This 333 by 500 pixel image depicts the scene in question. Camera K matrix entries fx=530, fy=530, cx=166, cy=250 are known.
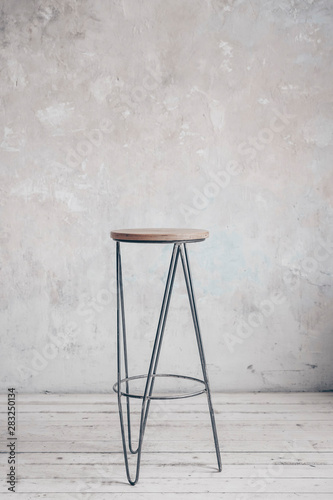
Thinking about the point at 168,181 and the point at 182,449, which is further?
the point at 168,181

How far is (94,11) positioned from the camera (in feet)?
11.2

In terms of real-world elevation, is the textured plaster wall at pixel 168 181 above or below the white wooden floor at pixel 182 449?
above

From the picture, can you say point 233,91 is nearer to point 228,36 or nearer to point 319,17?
point 228,36

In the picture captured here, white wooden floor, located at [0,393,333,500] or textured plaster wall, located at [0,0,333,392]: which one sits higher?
textured plaster wall, located at [0,0,333,392]

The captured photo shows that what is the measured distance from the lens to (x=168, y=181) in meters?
3.49

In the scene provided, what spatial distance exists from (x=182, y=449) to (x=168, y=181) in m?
1.67

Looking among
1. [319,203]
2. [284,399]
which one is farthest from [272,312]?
[319,203]

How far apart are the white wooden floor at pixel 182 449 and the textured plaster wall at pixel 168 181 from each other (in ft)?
0.91

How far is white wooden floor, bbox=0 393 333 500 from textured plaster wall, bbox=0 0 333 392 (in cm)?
28

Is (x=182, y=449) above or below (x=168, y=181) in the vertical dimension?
below

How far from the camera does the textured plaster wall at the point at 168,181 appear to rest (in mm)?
3420

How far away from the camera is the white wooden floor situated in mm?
2303

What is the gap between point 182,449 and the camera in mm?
2697

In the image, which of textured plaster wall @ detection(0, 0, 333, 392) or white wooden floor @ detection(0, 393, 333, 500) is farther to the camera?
textured plaster wall @ detection(0, 0, 333, 392)
